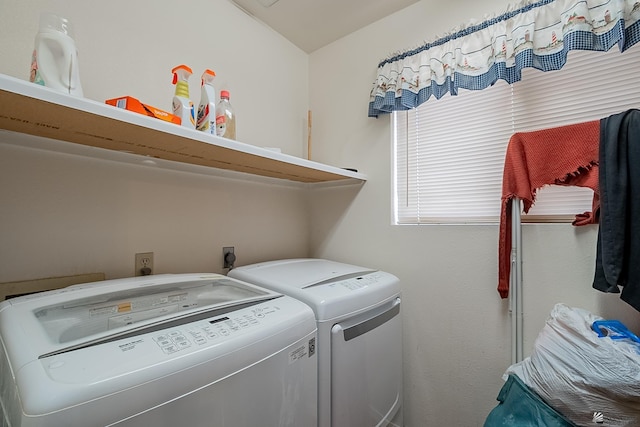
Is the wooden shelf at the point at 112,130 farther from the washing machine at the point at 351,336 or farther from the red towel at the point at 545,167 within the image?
the red towel at the point at 545,167

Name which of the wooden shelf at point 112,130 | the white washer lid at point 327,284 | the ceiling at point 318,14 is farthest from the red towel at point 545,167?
the ceiling at point 318,14

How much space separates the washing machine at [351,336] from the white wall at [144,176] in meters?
0.36

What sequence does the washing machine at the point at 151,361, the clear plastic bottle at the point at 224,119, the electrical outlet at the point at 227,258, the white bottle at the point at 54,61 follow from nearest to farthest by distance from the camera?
the washing machine at the point at 151,361, the white bottle at the point at 54,61, the clear plastic bottle at the point at 224,119, the electrical outlet at the point at 227,258

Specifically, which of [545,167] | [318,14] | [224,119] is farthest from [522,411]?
[318,14]

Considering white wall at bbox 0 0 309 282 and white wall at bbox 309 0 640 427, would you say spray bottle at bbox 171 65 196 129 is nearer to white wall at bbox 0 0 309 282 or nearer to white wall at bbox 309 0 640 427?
white wall at bbox 0 0 309 282

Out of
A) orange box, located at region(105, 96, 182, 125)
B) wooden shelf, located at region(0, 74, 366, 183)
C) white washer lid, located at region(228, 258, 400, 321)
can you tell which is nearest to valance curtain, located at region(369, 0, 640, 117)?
wooden shelf, located at region(0, 74, 366, 183)

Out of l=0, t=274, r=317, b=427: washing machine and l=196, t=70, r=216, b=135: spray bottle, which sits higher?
l=196, t=70, r=216, b=135: spray bottle

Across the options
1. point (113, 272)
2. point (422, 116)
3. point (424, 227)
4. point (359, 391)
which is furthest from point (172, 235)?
point (422, 116)

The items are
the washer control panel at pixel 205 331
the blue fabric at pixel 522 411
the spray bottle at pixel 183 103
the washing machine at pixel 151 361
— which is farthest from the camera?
the spray bottle at pixel 183 103

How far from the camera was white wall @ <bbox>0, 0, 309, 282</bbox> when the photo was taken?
3.03 ft

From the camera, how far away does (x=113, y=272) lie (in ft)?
3.60

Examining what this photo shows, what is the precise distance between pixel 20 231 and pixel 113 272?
30 centimetres

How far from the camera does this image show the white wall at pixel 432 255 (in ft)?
3.74

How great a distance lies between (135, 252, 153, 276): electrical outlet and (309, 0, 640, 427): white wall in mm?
1019
